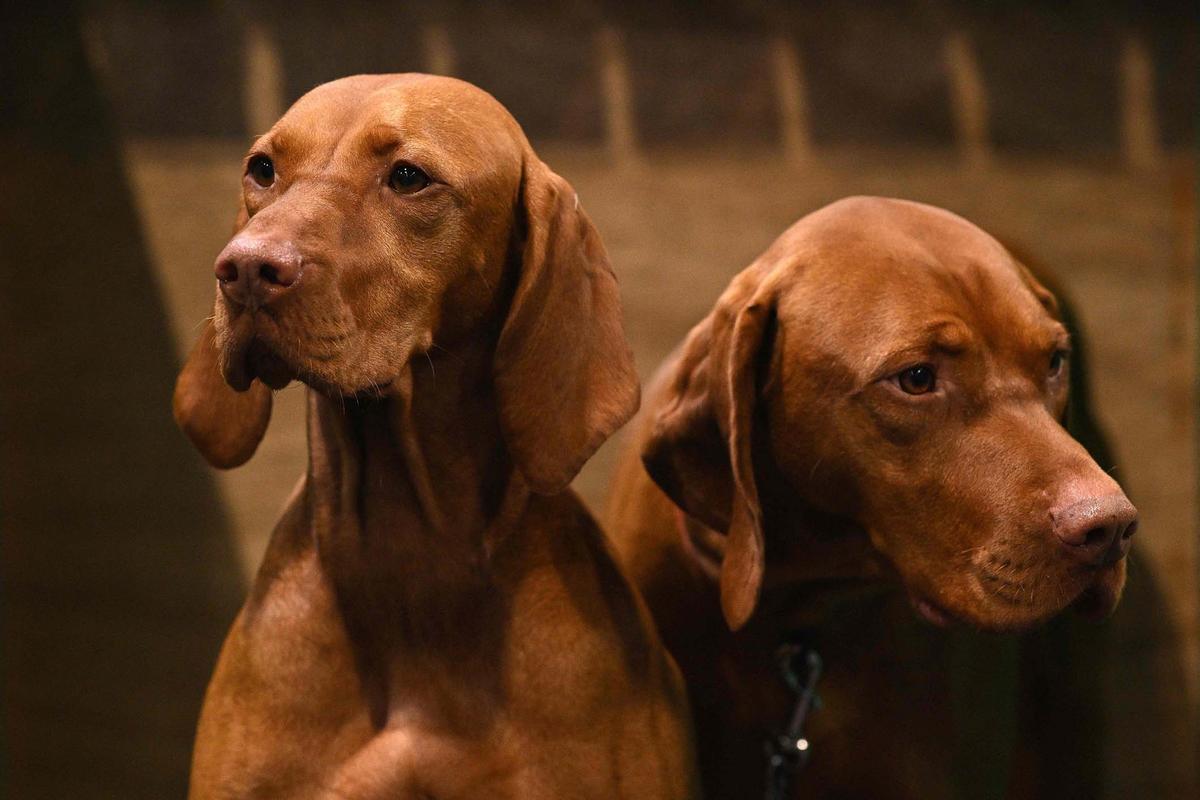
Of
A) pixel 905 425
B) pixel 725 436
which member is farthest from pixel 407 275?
pixel 905 425

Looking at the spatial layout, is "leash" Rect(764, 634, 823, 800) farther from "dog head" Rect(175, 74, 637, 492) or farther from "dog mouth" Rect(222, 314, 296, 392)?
"dog mouth" Rect(222, 314, 296, 392)

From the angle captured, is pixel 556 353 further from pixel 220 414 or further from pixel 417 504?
pixel 220 414

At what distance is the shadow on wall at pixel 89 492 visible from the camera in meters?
3.33

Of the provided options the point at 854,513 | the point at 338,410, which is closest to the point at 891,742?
the point at 854,513

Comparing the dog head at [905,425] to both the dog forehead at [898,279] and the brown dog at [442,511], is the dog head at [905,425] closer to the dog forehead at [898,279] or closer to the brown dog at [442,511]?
the dog forehead at [898,279]

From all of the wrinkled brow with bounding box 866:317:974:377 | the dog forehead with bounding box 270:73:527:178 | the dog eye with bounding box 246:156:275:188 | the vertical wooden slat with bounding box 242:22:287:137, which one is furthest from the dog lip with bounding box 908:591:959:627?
the vertical wooden slat with bounding box 242:22:287:137

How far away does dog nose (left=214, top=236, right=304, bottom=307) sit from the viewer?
156 centimetres

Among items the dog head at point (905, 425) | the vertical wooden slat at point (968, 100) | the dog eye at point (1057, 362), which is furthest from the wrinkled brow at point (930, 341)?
the vertical wooden slat at point (968, 100)

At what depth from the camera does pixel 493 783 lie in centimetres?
178

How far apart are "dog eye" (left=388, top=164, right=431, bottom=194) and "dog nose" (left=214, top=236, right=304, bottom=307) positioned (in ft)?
0.65

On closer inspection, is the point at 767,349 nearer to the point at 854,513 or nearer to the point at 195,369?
the point at 854,513

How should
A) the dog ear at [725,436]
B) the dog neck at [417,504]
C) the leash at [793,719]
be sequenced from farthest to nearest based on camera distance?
the leash at [793,719] < the dog ear at [725,436] < the dog neck at [417,504]

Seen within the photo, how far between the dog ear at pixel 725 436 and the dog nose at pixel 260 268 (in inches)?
27.3

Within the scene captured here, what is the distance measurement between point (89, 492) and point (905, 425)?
7.02 ft
